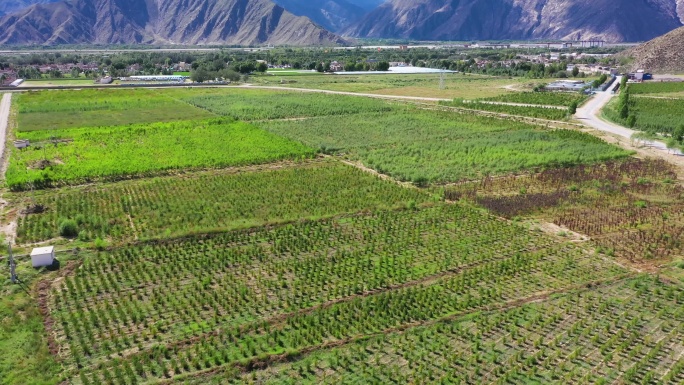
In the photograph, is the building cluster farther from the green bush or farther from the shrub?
the shrub

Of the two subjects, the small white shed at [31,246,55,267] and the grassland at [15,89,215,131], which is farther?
the grassland at [15,89,215,131]

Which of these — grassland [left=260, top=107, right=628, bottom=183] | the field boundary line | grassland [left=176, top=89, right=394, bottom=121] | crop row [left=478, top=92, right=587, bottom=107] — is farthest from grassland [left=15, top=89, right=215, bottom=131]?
the field boundary line

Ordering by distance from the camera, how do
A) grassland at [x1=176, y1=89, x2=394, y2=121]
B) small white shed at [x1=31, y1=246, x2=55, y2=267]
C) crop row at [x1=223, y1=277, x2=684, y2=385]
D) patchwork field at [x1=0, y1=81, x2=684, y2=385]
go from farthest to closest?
grassland at [x1=176, y1=89, x2=394, y2=121]
small white shed at [x1=31, y1=246, x2=55, y2=267]
patchwork field at [x1=0, y1=81, x2=684, y2=385]
crop row at [x1=223, y1=277, x2=684, y2=385]

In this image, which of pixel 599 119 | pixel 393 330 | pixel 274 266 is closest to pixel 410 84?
pixel 599 119

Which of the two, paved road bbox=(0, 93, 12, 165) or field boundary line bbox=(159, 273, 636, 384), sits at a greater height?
paved road bbox=(0, 93, 12, 165)

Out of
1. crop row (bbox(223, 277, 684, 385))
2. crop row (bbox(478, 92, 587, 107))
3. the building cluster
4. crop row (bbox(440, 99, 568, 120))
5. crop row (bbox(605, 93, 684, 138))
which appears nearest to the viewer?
crop row (bbox(223, 277, 684, 385))

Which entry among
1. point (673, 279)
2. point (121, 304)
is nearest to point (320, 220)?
point (121, 304)

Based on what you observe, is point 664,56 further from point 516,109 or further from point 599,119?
point 516,109
